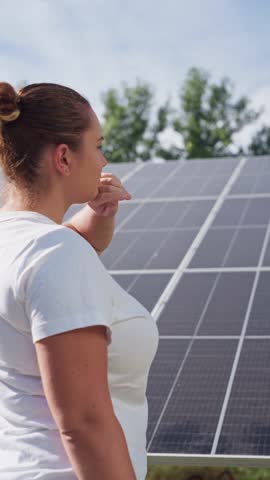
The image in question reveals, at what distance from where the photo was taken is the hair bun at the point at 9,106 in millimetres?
2703

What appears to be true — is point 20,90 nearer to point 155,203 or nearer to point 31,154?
point 31,154

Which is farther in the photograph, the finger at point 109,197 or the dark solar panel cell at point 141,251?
the dark solar panel cell at point 141,251

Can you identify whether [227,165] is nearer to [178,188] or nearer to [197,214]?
[178,188]

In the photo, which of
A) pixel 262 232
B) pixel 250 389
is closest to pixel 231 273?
pixel 262 232

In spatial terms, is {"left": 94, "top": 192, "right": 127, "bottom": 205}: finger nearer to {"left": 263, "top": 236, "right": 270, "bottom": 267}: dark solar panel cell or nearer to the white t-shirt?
the white t-shirt

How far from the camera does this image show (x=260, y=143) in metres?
44.8

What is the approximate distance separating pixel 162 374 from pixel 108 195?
2.69 metres

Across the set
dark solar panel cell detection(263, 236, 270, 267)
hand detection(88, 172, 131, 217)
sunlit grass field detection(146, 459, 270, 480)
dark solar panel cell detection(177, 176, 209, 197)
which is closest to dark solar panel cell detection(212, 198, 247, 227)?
dark solar panel cell detection(177, 176, 209, 197)

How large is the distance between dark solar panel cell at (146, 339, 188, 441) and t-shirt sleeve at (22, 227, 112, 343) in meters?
2.99

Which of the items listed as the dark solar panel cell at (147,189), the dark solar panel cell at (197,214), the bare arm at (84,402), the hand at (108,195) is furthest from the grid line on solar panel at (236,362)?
the dark solar panel cell at (147,189)

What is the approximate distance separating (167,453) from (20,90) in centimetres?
290

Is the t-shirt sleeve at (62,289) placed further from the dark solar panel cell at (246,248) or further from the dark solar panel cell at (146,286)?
the dark solar panel cell at (246,248)

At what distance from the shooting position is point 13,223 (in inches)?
105

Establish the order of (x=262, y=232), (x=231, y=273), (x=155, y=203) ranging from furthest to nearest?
(x=155, y=203), (x=262, y=232), (x=231, y=273)
